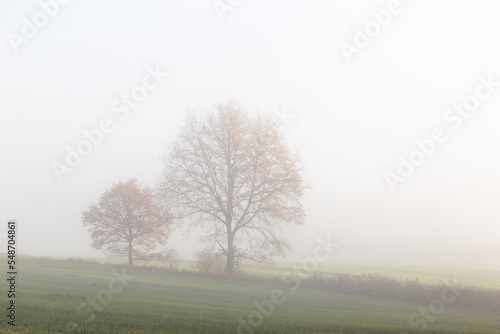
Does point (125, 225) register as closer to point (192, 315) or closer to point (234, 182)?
point (234, 182)

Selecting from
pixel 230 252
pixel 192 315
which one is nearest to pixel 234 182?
pixel 230 252

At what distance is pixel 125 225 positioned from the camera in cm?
4912

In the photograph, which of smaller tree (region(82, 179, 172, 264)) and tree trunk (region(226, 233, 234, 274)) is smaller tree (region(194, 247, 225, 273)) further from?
smaller tree (region(82, 179, 172, 264))

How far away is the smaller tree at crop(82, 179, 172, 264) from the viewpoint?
49219 millimetres

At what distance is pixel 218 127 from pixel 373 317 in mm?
24835

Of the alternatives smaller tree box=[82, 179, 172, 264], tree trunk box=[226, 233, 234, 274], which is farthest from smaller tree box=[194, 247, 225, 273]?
smaller tree box=[82, 179, 172, 264]

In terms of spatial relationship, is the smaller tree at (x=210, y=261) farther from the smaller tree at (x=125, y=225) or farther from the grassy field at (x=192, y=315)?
the grassy field at (x=192, y=315)

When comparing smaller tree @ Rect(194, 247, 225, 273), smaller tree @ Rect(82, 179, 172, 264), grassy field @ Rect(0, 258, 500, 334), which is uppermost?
smaller tree @ Rect(82, 179, 172, 264)

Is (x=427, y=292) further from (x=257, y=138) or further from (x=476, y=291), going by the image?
(x=257, y=138)

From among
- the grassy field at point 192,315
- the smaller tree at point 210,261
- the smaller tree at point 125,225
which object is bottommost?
the grassy field at point 192,315

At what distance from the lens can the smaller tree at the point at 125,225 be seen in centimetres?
4922

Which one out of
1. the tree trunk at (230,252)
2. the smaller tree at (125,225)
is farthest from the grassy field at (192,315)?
the smaller tree at (125,225)

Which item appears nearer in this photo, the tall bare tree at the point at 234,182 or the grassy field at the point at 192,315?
the grassy field at the point at 192,315

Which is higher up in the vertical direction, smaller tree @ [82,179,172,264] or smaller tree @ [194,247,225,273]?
smaller tree @ [82,179,172,264]
